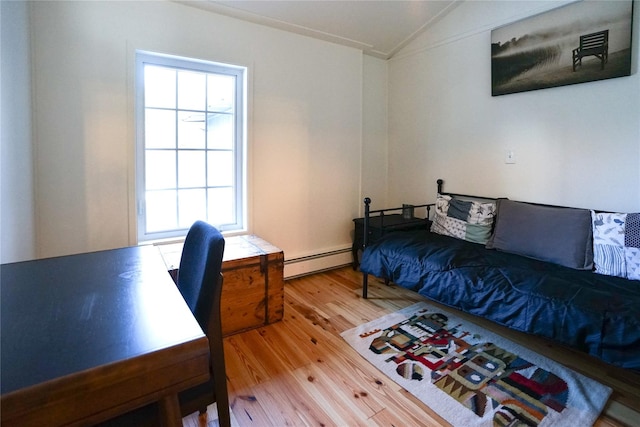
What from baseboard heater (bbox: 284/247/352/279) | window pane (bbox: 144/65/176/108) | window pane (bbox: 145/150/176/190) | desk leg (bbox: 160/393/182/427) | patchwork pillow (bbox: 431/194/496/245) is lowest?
baseboard heater (bbox: 284/247/352/279)

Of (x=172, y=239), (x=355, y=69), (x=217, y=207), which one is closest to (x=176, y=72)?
(x=217, y=207)

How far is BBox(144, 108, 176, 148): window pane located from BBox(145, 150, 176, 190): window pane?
59 mm

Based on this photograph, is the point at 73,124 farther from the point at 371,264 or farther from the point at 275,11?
the point at 371,264

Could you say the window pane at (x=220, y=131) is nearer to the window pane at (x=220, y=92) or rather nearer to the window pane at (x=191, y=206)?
the window pane at (x=220, y=92)

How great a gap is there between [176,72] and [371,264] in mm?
2054

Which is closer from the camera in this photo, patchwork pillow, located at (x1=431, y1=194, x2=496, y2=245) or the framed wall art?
the framed wall art

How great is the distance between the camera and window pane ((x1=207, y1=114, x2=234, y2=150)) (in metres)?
2.67

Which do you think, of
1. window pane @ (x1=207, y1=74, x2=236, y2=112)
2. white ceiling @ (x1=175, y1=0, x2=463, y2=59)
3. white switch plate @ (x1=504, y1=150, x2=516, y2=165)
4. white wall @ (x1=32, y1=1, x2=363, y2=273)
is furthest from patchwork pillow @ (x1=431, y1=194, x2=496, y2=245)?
window pane @ (x1=207, y1=74, x2=236, y2=112)

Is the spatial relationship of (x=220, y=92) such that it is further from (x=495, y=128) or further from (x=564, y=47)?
(x=564, y=47)

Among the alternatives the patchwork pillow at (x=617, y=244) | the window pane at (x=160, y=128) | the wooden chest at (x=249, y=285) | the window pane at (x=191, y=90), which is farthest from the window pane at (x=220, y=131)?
the patchwork pillow at (x=617, y=244)

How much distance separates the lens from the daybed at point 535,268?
1545 mm

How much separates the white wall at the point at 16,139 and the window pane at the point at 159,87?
642mm

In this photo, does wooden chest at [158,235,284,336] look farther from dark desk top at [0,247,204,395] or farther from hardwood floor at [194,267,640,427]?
dark desk top at [0,247,204,395]

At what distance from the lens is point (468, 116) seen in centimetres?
297
